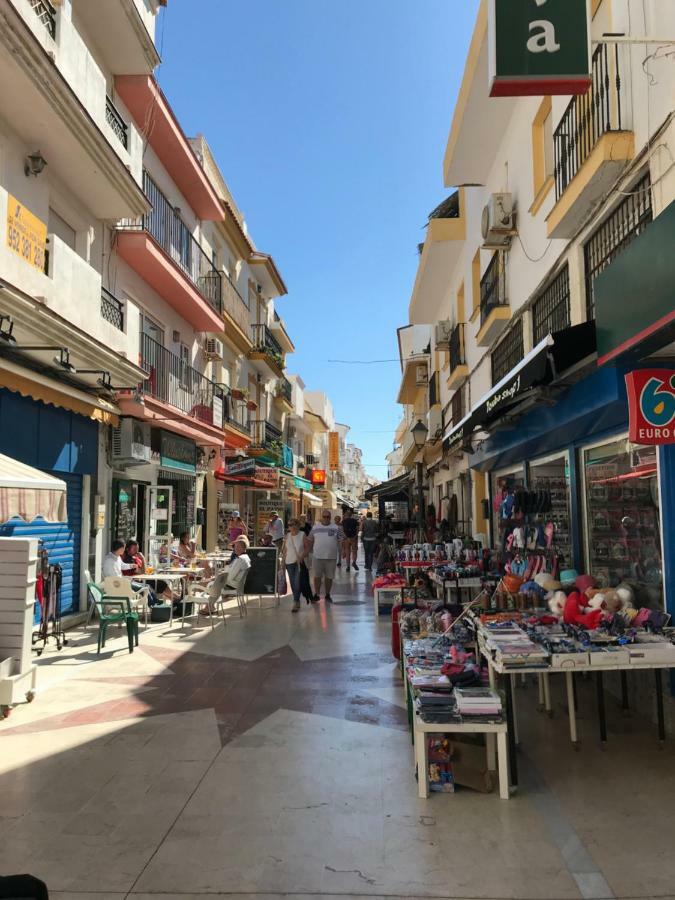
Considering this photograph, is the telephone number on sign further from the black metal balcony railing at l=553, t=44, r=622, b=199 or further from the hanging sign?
the black metal balcony railing at l=553, t=44, r=622, b=199

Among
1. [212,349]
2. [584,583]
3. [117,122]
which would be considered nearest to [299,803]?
[584,583]

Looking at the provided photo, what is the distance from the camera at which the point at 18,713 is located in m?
5.96

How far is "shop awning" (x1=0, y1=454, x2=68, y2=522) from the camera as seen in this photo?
595 centimetres

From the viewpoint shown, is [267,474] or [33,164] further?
[267,474]

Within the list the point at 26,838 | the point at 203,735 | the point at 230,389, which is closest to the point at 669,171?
the point at 203,735

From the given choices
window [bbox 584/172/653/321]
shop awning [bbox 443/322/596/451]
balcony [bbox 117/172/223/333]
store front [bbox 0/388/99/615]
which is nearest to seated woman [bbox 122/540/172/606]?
store front [bbox 0/388/99/615]

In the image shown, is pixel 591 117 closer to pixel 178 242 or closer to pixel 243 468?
pixel 178 242

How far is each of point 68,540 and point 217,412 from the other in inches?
327

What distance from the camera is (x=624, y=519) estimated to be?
625 centimetres

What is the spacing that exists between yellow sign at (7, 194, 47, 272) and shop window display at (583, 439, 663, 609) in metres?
7.34

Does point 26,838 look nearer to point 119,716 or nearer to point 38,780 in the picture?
point 38,780

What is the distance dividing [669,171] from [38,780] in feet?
21.0

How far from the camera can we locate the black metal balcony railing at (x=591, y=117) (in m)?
6.18

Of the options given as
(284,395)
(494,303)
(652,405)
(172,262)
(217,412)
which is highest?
(284,395)
